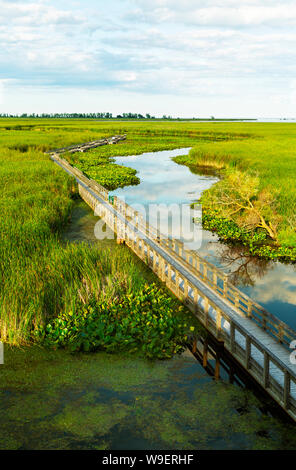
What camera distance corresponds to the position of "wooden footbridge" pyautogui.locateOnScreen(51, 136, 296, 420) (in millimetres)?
7891

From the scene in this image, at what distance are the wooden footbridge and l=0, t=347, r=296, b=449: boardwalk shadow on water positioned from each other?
648mm

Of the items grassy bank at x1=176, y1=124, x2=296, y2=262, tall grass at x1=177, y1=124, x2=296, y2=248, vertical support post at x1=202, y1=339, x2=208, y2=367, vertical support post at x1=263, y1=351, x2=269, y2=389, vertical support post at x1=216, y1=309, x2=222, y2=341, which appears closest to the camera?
vertical support post at x1=263, y1=351, x2=269, y2=389

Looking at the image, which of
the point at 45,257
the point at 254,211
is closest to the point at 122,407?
the point at 45,257

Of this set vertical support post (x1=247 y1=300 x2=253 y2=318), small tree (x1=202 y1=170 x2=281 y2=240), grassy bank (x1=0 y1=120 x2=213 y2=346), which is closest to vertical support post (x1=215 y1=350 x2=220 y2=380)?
grassy bank (x1=0 y1=120 x2=213 y2=346)

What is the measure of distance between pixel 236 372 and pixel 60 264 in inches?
230

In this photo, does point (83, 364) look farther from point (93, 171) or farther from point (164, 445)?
point (93, 171)

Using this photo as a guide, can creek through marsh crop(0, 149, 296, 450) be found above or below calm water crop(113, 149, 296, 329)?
below

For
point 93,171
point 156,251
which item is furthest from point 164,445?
point 93,171

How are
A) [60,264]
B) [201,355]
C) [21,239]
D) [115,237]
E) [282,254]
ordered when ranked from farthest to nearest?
[115,237]
[282,254]
[21,239]
[60,264]
[201,355]

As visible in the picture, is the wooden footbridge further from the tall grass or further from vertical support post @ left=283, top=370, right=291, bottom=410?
the tall grass

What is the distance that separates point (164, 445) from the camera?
685cm

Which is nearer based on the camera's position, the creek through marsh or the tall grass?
the creek through marsh

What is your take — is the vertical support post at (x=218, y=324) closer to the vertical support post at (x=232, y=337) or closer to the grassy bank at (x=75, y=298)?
the vertical support post at (x=232, y=337)

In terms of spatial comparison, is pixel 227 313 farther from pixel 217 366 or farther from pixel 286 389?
pixel 286 389
